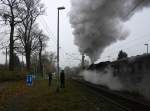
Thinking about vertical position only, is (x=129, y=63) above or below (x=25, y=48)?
below

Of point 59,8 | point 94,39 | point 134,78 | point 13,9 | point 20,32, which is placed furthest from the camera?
point 20,32

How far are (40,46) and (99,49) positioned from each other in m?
22.8

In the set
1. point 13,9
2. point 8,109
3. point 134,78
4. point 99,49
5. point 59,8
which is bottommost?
point 8,109

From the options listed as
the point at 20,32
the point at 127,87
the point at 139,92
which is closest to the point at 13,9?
the point at 20,32

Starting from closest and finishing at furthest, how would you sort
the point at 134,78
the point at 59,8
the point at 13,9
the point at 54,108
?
1. the point at 54,108
2. the point at 134,78
3. the point at 59,8
4. the point at 13,9

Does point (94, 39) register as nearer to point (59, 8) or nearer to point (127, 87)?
point (59, 8)

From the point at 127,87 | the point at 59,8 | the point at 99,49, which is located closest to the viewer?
the point at 127,87

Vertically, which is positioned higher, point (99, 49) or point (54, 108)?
point (99, 49)

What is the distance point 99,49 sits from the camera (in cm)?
4128

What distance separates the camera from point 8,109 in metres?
14.6

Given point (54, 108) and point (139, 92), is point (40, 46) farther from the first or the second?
point (54, 108)

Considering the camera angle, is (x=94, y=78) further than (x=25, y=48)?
No

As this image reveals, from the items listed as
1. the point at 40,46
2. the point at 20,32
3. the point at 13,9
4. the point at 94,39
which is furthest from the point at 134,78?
the point at 40,46

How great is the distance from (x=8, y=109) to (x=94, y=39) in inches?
994
